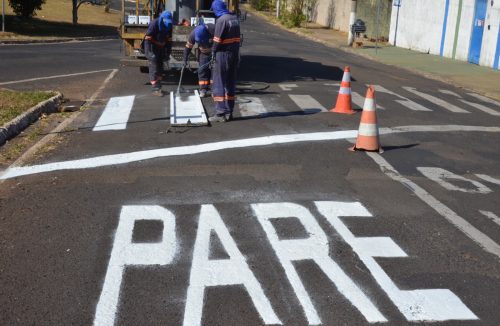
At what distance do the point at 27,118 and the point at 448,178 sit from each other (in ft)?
21.5

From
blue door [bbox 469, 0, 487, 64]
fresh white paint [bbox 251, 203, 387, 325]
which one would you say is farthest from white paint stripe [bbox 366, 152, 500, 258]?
blue door [bbox 469, 0, 487, 64]

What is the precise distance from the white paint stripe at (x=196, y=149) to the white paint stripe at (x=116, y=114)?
6.09ft

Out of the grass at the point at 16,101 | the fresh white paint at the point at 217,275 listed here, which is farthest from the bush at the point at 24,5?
the fresh white paint at the point at 217,275

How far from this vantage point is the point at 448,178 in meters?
7.81

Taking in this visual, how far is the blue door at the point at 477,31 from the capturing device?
24031 mm

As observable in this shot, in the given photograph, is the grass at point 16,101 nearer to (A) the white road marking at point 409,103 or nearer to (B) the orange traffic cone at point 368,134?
(B) the orange traffic cone at point 368,134

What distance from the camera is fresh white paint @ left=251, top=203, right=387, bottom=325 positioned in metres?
4.41

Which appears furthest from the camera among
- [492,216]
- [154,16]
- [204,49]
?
[154,16]

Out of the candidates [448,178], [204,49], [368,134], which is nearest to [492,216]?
[448,178]

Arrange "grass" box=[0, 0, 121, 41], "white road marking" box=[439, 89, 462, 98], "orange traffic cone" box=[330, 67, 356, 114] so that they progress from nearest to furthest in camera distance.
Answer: "orange traffic cone" box=[330, 67, 356, 114]
"white road marking" box=[439, 89, 462, 98]
"grass" box=[0, 0, 121, 41]

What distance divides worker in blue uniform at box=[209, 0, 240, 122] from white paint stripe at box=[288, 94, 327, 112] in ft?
6.22

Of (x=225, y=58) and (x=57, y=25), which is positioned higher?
(x=225, y=58)

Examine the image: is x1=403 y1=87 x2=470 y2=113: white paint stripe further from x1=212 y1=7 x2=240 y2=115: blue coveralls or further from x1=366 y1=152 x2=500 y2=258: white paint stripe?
x1=366 y1=152 x2=500 y2=258: white paint stripe

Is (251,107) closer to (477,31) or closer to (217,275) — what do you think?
(217,275)
